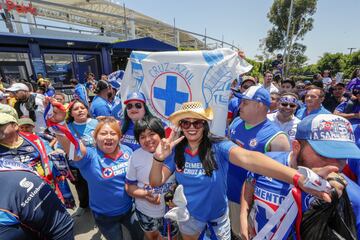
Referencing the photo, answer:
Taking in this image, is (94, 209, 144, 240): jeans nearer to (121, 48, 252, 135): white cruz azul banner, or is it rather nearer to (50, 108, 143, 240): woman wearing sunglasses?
(50, 108, 143, 240): woman wearing sunglasses

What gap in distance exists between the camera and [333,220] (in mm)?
1003

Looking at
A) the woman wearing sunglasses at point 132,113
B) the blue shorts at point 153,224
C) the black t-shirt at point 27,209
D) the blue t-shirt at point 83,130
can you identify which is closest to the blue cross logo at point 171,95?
the woman wearing sunglasses at point 132,113

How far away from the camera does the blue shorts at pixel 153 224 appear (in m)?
2.18

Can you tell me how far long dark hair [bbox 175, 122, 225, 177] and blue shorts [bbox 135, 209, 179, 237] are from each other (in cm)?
72

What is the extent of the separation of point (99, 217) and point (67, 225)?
1.50ft

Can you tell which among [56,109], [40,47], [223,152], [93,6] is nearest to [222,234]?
[223,152]

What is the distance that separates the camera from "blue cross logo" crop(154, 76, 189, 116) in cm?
327

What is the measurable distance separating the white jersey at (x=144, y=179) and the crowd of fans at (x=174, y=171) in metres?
0.01

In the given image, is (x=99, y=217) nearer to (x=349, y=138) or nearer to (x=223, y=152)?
(x=223, y=152)

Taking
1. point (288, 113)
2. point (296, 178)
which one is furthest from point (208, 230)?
point (288, 113)

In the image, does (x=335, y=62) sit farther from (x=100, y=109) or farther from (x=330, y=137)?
(x=330, y=137)

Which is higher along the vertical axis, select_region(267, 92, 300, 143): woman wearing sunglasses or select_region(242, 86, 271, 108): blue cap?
select_region(242, 86, 271, 108): blue cap

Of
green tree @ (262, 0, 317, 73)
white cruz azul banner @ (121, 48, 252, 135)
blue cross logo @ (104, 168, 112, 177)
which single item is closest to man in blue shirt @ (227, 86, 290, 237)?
white cruz azul banner @ (121, 48, 252, 135)

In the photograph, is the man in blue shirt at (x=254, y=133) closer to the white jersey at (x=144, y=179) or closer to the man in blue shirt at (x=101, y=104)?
the white jersey at (x=144, y=179)
